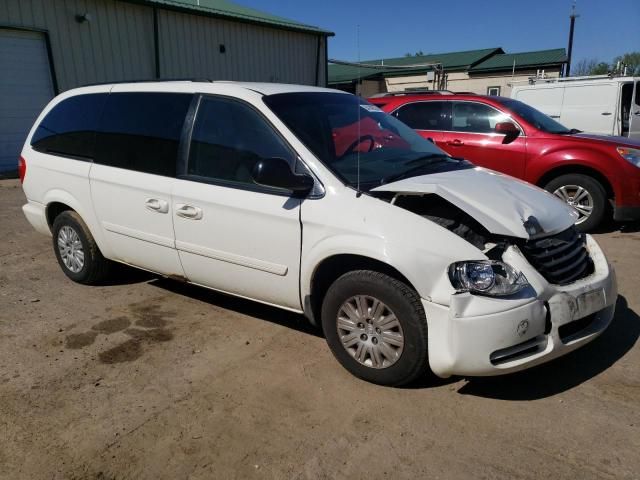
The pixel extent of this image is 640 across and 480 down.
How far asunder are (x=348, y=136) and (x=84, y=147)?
7.82ft

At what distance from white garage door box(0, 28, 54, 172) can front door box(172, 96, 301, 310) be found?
11.0m

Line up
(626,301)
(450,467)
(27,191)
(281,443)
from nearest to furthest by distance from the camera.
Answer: (450,467), (281,443), (626,301), (27,191)

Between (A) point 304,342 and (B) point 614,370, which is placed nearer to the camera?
(B) point 614,370

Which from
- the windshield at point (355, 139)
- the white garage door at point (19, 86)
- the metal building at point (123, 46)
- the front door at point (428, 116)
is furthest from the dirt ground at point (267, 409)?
the white garage door at point (19, 86)

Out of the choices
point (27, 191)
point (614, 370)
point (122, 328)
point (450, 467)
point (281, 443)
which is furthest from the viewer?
point (27, 191)

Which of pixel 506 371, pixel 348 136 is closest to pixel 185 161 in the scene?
pixel 348 136

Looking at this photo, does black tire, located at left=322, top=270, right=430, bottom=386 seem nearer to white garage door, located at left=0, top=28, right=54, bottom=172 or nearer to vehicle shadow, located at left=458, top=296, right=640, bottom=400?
vehicle shadow, located at left=458, top=296, right=640, bottom=400

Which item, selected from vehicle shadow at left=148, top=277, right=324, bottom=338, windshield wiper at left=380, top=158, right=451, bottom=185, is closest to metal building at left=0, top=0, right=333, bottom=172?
vehicle shadow at left=148, top=277, right=324, bottom=338

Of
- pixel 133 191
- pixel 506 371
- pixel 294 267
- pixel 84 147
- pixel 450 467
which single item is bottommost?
pixel 450 467

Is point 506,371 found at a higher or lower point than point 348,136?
lower

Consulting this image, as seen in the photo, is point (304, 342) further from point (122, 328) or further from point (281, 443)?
point (122, 328)

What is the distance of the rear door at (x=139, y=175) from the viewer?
13.0ft

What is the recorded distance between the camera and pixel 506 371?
282 centimetres

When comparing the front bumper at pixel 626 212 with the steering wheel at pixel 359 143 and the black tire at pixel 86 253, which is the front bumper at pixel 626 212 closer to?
the steering wheel at pixel 359 143
